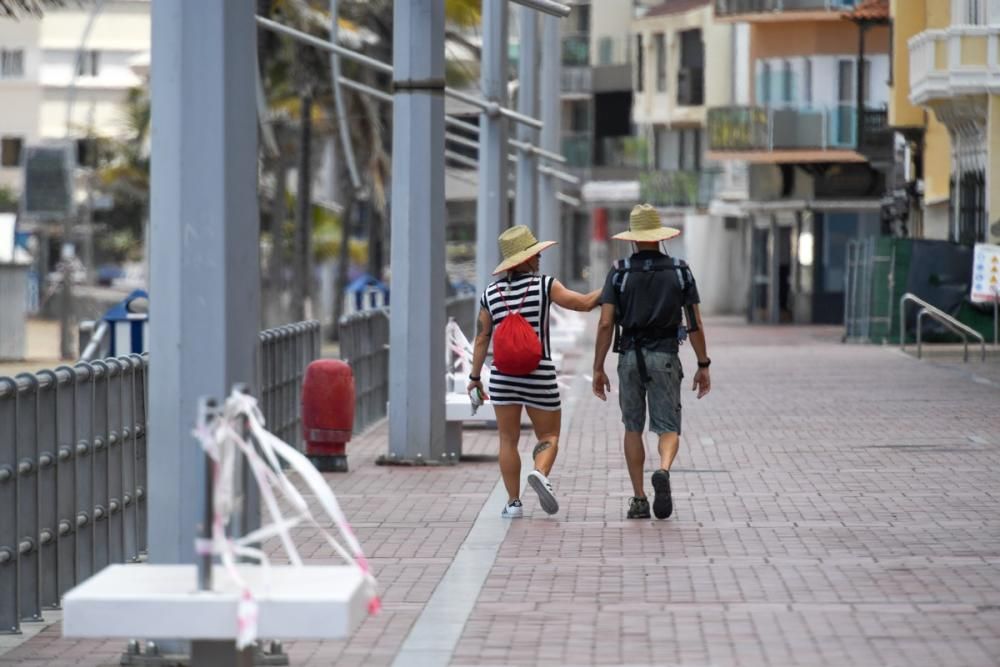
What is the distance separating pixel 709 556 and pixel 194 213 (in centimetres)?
414

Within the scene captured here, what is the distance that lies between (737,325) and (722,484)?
4172 centimetres

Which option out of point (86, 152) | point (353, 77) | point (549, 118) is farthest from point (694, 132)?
point (549, 118)

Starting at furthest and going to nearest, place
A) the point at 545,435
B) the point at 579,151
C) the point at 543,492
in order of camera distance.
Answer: the point at 579,151 → the point at 545,435 → the point at 543,492

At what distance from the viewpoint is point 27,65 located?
333ft

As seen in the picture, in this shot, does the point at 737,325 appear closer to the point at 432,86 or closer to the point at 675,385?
the point at 432,86

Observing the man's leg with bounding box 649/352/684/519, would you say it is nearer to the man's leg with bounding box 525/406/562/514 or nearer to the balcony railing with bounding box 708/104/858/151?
the man's leg with bounding box 525/406/562/514

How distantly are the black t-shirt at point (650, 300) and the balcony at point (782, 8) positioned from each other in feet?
146

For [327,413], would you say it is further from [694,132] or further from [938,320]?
[694,132]

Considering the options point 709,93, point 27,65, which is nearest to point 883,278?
point 709,93

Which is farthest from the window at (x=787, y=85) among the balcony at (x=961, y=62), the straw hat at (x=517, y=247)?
the straw hat at (x=517, y=247)

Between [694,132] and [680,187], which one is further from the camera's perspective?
[694,132]

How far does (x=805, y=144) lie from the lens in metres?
58.6

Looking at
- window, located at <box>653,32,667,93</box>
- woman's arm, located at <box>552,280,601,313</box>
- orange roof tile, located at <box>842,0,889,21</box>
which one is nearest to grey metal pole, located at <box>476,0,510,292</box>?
woman's arm, located at <box>552,280,601,313</box>

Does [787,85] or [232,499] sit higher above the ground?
[787,85]
